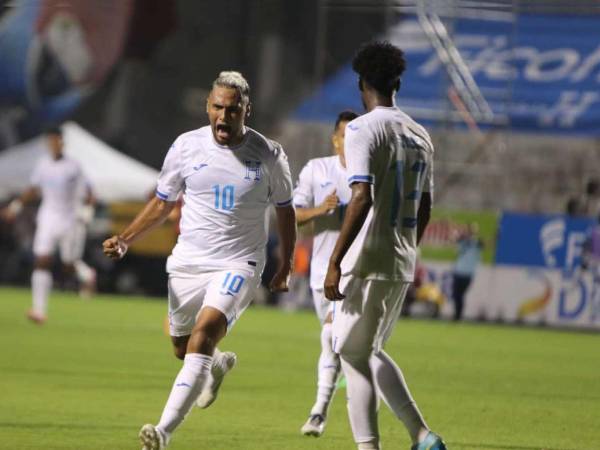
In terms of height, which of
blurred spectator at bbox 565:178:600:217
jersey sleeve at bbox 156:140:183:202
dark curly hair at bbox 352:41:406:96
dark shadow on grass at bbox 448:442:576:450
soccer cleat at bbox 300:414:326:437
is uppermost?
dark curly hair at bbox 352:41:406:96

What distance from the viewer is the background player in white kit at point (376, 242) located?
317 inches

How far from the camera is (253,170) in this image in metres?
9.49

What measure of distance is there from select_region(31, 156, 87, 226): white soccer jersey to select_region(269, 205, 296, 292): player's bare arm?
1301 cm

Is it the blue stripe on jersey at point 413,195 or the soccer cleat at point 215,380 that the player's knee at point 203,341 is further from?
the soccer cleat at point 215,380

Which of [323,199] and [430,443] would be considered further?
[323,199]

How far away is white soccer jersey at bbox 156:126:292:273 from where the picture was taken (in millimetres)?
9445

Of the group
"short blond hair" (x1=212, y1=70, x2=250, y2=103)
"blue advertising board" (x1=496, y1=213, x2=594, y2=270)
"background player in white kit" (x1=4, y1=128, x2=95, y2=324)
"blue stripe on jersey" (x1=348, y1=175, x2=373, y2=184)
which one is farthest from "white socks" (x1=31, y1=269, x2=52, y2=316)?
"blue stripe on jersey" (x1=348, y1=175, x2=373, y2=184)

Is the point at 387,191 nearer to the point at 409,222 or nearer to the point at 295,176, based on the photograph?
the point at 409,222

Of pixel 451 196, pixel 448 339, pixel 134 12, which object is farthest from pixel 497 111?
pixel 134 12

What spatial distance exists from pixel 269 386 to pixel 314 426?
359 cm

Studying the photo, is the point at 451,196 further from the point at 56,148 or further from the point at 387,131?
the point at 387,131

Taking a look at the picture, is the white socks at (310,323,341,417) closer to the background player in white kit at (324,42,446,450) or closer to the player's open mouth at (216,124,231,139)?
the player's open mouth at (216,124,231,139)

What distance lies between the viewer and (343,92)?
29859 millimetres

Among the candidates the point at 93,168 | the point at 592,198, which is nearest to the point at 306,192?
the point at 592,198
